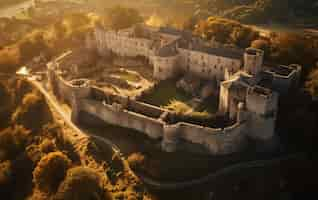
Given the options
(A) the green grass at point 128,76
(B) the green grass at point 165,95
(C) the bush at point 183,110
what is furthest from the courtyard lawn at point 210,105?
(A) the green grass at point 128,76

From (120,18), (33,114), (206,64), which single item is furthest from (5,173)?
(120,18)

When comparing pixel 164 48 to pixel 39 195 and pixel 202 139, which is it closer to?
pixel 202 139

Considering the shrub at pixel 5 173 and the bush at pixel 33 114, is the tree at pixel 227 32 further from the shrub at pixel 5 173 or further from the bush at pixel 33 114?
the shrub at pixel 5 173

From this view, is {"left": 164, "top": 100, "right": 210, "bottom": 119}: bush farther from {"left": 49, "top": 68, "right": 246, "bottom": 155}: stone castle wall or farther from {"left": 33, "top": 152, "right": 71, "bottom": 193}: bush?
{"left": 33, "top": 152, "right": 71, "bottom": 193}: bush

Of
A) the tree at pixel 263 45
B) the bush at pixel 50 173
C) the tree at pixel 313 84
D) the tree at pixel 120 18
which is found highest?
the tree at pixel 120 18

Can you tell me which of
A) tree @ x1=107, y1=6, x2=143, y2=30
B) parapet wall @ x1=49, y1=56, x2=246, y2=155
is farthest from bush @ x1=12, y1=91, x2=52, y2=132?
tree @ x1=107, y1=6, x2=143, y2=30

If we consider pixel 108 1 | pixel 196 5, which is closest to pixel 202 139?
pixel 196 5
